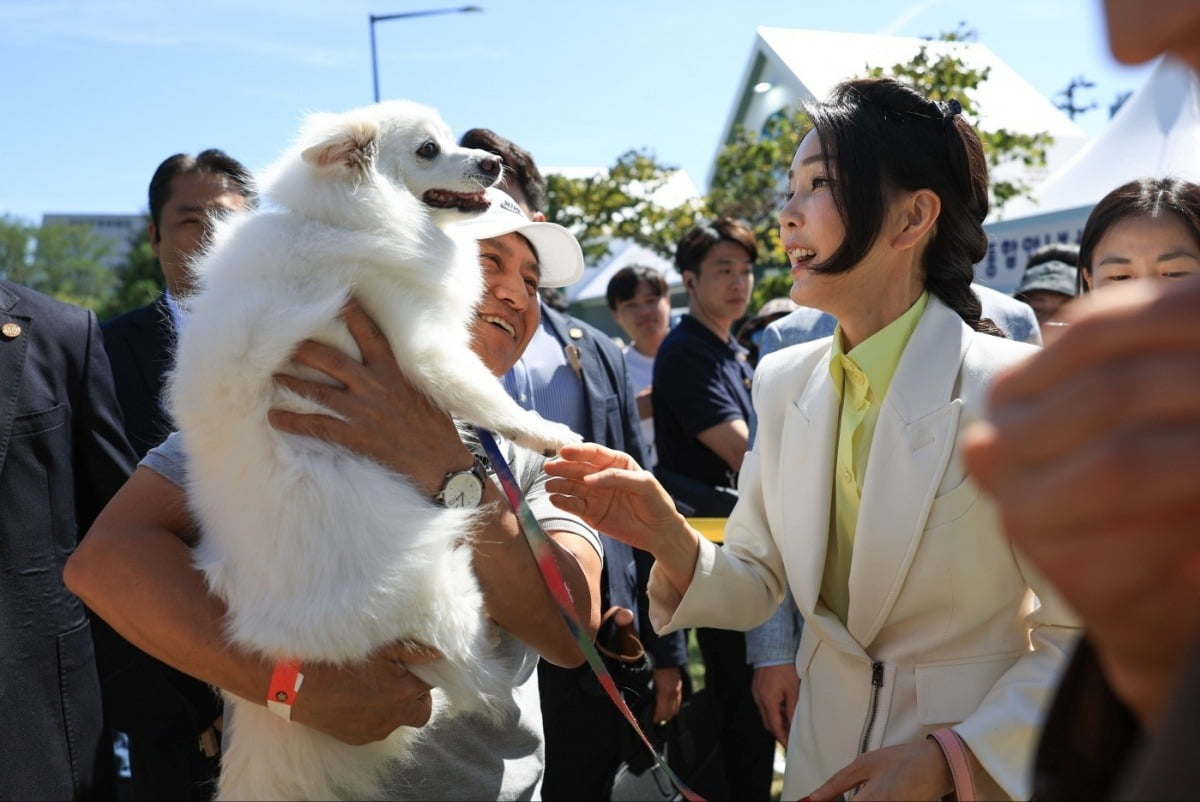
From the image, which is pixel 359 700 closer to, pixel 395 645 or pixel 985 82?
pixel 395 645

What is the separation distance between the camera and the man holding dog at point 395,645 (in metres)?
1.84

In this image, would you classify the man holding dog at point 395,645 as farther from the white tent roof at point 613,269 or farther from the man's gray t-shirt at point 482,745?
the white tent roof at point 613,269

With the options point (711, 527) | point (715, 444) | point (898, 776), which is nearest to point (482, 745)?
point (898, 776)

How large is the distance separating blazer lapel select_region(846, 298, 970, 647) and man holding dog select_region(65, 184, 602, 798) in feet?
2.02

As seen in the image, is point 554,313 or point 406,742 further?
point 554,313

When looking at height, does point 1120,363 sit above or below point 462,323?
above

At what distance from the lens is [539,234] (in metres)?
2.76

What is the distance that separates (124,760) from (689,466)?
3582mm

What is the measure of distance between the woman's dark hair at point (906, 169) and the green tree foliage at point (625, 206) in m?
14.5

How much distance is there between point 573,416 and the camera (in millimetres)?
4020

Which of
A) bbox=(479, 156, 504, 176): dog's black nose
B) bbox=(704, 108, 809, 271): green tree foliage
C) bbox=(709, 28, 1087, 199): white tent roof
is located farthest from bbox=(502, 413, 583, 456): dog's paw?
bbox=(704, 108, 809, 271): green tree foliage

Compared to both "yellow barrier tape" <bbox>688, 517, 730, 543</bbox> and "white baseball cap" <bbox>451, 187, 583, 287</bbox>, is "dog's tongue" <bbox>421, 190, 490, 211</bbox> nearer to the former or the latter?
"white baseball cap" <bbox>451, 187, 583, 287</bbox>

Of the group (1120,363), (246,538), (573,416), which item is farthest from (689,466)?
(1120,363)

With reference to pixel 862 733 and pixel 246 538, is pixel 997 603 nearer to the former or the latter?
pixel 862 733
